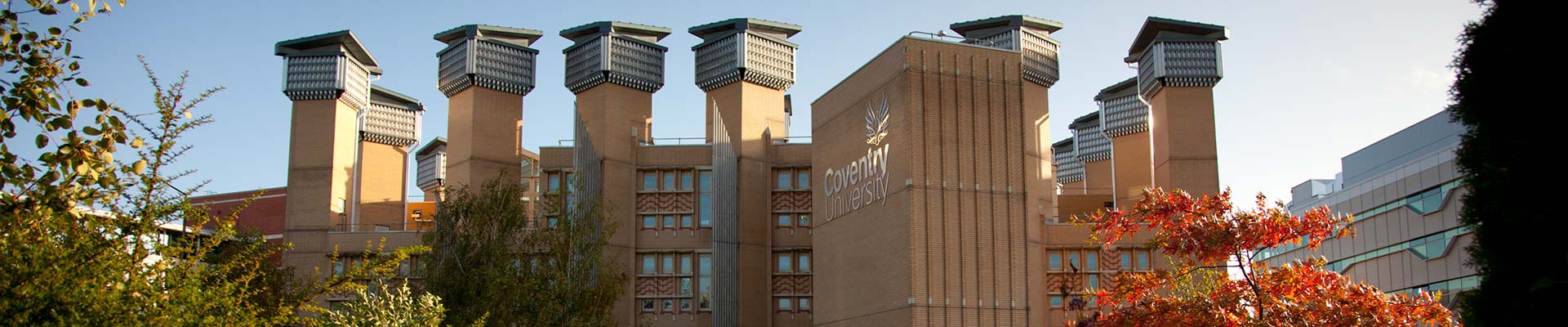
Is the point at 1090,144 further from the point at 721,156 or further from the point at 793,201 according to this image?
the point at 721,156

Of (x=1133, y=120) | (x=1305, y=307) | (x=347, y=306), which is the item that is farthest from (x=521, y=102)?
(x=1305, y=307)

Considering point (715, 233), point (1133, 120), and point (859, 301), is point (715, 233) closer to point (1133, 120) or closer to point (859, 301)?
point (859, 301)

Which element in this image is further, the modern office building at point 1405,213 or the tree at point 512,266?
the modern office building at point 1405,213

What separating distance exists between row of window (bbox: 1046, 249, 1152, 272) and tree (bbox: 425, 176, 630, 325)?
17.1 metres

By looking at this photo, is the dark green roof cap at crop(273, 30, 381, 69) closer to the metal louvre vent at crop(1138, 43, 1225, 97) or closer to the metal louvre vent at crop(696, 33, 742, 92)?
the metal louvre vent at crop(696, 33, 742, 92)

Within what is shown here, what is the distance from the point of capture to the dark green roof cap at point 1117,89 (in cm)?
6392

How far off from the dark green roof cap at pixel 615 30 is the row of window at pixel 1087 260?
54.9ft

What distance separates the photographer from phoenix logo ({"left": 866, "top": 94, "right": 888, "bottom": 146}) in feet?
138

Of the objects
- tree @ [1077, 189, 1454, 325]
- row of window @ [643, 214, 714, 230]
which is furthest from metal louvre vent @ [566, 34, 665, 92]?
tree @ [1077, 189, 1454, 325]

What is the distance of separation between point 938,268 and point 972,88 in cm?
572

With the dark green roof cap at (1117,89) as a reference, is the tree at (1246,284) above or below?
below

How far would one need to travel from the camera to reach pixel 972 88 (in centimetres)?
4200

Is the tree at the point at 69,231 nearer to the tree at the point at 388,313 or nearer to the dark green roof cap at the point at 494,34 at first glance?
the tree at the point at 388,313

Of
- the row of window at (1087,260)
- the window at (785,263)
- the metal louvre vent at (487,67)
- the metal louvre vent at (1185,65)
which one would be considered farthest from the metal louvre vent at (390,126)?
the metal louvre vent at (1185,65)
